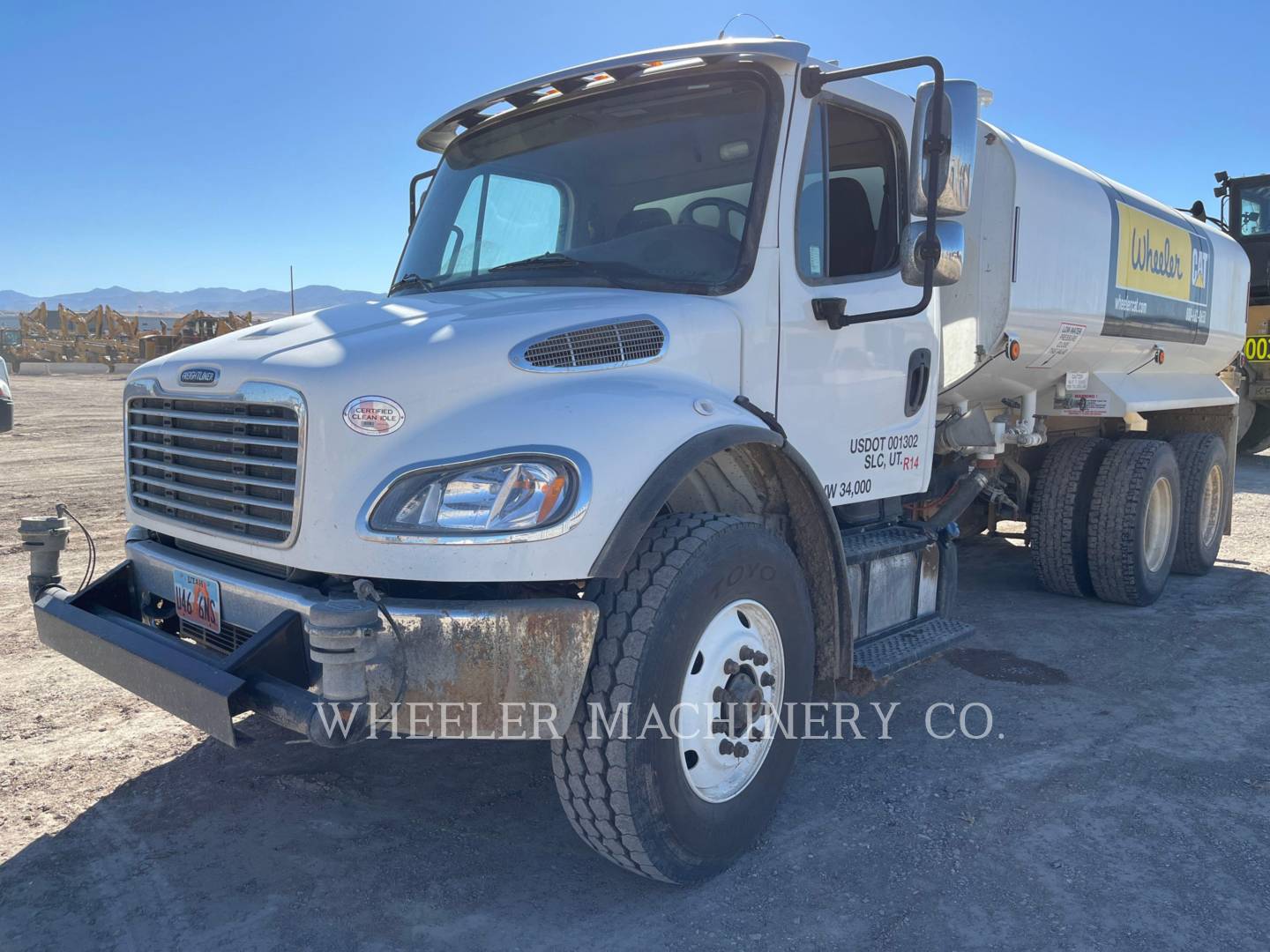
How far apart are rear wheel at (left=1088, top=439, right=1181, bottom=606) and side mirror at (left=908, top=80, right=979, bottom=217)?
3.94 meters

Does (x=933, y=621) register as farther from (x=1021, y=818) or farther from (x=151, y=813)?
(x=151, y=813)

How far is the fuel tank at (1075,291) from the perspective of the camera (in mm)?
4957

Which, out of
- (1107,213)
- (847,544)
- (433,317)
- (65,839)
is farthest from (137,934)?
(1107,213)

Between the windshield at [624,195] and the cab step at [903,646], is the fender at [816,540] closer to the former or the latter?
the cab step at [903,646]

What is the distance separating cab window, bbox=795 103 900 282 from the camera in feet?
11.9

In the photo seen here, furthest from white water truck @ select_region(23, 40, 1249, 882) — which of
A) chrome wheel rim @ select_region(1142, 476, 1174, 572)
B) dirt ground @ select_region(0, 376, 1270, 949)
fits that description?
chrome wheel rim @ select_region(1142, 476, 1174, 572)

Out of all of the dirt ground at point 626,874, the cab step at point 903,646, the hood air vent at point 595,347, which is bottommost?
the dirt ground at point 626,874

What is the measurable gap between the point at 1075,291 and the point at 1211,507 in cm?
346

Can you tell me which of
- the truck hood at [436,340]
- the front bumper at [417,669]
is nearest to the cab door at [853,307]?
the truck hood at [436,340]

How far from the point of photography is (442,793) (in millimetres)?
3648

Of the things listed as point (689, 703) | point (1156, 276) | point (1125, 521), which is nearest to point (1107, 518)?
point (1125, 521)

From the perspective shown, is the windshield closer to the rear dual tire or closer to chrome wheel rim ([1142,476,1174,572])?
the rear dual tire

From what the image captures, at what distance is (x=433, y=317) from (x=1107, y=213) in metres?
4.59

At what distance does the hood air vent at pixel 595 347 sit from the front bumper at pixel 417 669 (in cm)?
70
